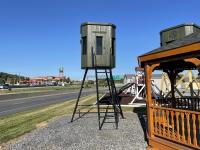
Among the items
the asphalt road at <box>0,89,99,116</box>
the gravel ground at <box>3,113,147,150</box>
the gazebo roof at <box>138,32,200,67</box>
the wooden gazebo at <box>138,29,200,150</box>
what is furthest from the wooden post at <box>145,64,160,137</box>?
the asphalt road at <box>0,89,99,116</box>

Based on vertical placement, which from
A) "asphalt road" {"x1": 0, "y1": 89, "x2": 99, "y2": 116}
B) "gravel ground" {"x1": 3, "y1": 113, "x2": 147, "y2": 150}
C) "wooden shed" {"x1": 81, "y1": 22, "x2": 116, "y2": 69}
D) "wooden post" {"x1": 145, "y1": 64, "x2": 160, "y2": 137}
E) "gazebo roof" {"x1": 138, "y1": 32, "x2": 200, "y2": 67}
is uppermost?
"wooden shed" {"x1": 81, "y1": 22, "x2": 116, "y2": 69}

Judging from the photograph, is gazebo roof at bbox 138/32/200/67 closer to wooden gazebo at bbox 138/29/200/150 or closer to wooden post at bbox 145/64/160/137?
wooden gazebo at bbox 138/29/200/150

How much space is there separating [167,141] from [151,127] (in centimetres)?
87

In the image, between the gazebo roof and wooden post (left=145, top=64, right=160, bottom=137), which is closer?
the gazebo roof

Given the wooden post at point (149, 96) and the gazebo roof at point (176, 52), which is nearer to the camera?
the gazebo roof at point (176, 52)

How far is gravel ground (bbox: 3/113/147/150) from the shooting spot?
31.5 feet

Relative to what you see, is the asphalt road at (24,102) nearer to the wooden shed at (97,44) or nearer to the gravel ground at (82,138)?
the wooden shed at (97,44)

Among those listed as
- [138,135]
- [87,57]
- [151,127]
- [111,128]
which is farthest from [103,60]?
[151,127]

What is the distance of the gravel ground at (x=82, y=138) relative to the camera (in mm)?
9609

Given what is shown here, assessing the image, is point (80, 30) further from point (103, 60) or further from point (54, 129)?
point (54, 129)

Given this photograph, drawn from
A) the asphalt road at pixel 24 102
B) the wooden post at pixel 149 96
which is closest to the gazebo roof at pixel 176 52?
the wooden post at pixel 149 96

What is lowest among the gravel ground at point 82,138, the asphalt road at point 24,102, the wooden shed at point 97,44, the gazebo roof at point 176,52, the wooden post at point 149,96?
the gravel ground at point 82,138

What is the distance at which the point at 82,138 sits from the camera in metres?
10.8

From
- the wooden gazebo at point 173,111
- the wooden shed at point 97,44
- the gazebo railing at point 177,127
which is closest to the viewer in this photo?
the wooden gazebo at point 173,111
